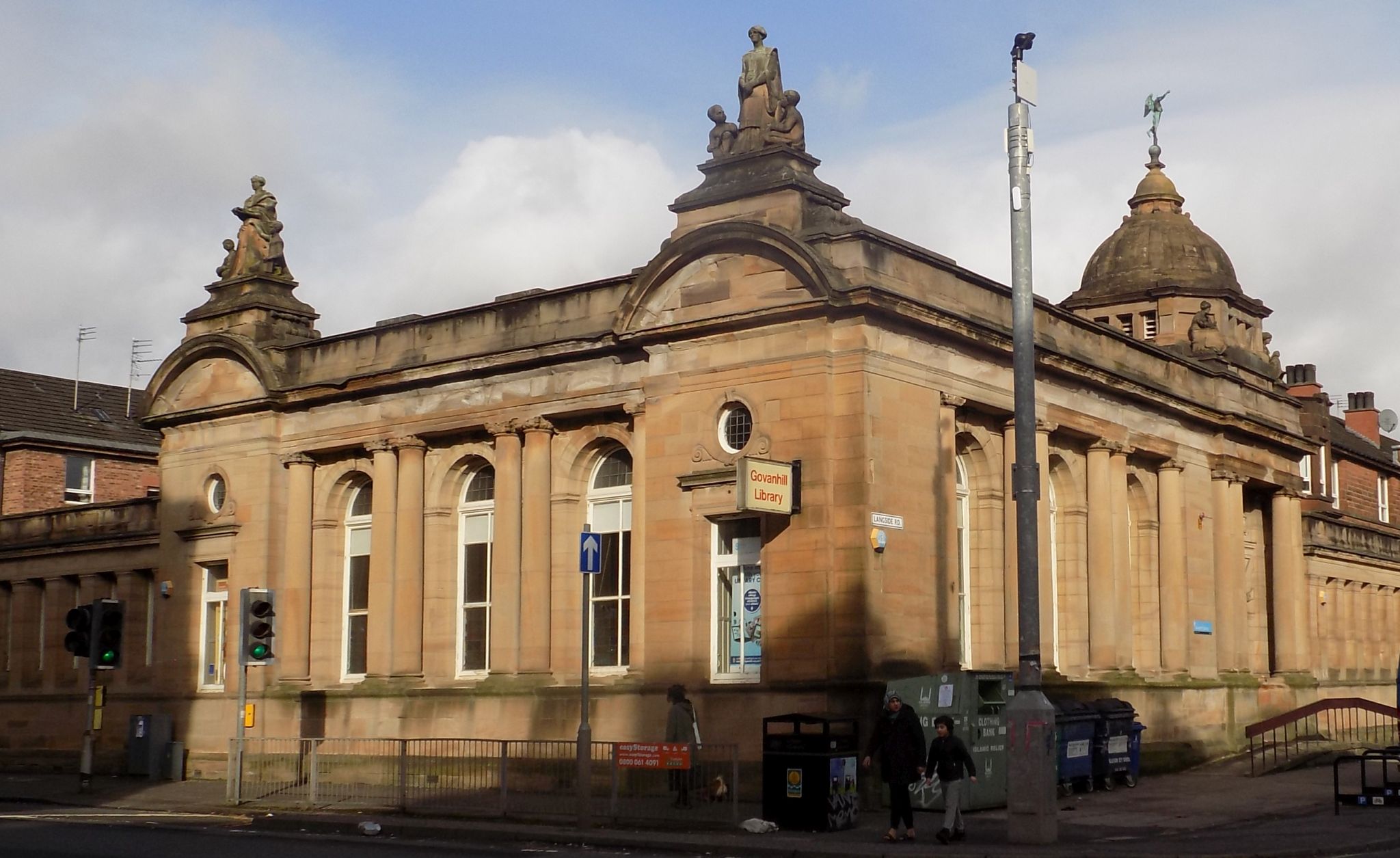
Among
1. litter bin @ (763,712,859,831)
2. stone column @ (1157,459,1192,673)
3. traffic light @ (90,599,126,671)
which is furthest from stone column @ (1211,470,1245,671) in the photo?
traffic light @ (90,599,126,671)

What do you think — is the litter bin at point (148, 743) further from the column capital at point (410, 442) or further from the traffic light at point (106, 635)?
the column capital at point (410, 442)

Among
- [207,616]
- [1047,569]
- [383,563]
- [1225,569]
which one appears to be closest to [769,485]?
[1047,569]

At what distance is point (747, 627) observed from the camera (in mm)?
27031

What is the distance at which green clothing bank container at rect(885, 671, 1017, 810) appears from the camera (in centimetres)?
2364

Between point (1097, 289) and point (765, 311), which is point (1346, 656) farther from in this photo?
point (765, 311)

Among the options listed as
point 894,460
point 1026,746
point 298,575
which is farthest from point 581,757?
point 298,575

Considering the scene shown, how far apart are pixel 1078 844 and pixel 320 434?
19147 mm

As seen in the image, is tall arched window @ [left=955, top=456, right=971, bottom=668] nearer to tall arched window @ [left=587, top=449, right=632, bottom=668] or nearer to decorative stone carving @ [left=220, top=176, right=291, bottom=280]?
tall arched window @ [left=587, top=449, right=632, bottom=668]

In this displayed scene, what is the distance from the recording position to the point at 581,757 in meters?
21.6

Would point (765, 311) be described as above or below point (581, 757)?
above

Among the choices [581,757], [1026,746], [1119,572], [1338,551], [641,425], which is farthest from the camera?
[1338,551]

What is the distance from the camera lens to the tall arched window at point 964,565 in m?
29.4

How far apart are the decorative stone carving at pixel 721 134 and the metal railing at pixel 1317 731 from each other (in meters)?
13.2

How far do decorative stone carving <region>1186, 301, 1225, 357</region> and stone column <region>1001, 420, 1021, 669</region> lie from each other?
32.6ft
